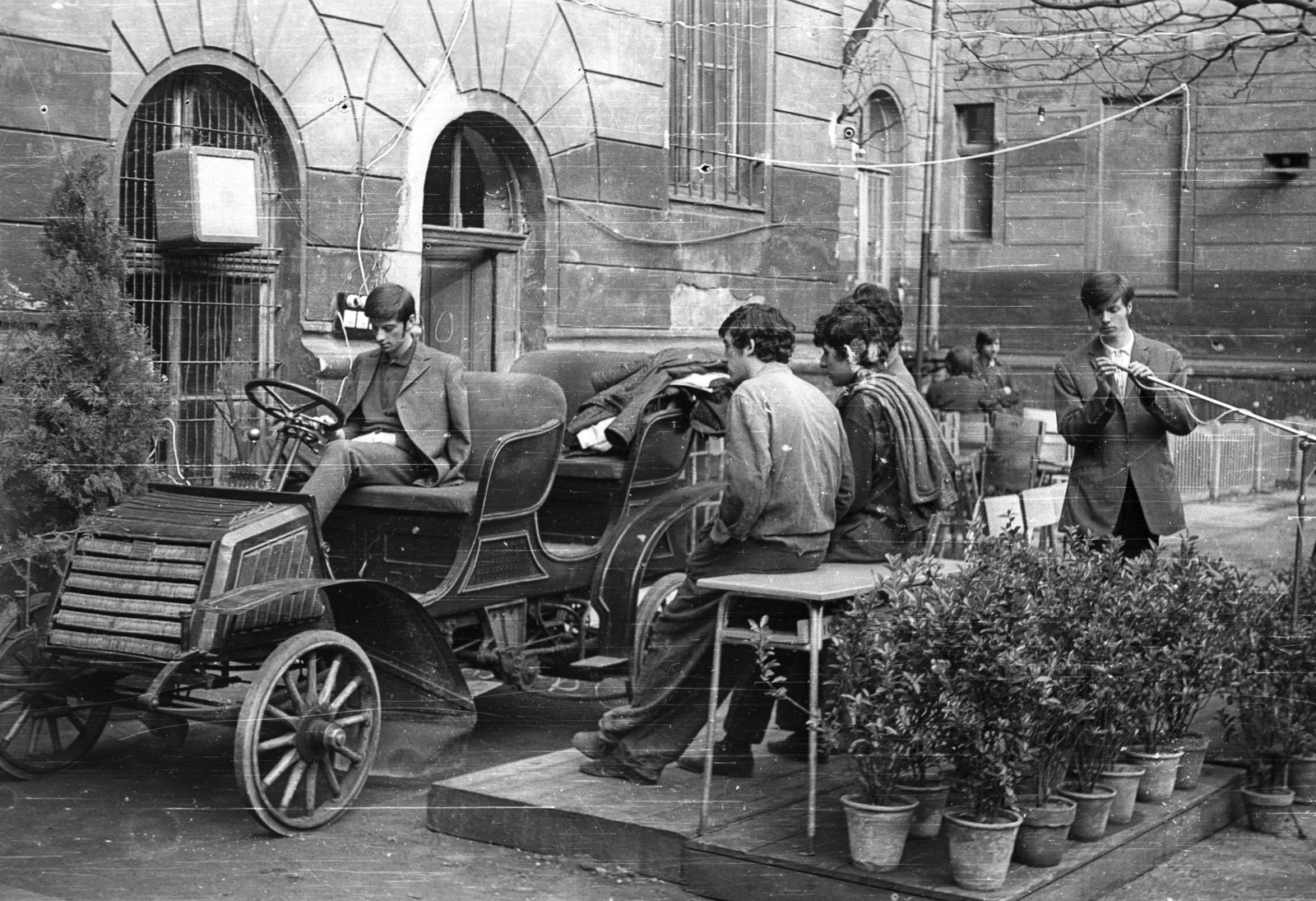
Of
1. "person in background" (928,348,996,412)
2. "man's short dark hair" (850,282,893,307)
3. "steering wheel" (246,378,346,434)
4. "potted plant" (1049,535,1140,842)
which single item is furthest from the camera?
"person in background" (928,348,996,412)

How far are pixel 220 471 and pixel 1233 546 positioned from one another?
5489 millimetres

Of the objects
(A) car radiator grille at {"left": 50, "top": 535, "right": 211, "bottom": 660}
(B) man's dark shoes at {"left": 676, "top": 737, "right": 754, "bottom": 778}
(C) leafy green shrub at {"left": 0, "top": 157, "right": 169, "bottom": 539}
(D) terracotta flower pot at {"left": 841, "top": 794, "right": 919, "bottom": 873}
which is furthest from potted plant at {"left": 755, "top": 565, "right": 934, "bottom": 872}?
(C) leafy green shrub at {"left": 0, "top": 157, "right": 169, "bottom": 539}

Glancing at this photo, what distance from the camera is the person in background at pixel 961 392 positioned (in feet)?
40.4

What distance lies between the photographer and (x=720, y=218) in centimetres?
774

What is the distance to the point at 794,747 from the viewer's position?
17.3 feet

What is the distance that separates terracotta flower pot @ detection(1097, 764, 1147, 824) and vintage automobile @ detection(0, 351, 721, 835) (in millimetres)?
2404

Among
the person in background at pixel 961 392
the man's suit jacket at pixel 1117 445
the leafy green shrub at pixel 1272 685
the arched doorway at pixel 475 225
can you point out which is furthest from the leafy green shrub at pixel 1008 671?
the person in background at pixel 961 392

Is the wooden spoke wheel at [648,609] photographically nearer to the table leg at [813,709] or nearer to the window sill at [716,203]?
the table leg at [813,709]

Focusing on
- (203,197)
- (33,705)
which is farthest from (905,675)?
(203,197)

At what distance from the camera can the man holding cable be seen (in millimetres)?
5461

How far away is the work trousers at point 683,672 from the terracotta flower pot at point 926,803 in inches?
29.7

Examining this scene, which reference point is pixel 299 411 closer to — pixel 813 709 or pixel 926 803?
pixel 813 709

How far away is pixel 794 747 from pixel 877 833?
142cm

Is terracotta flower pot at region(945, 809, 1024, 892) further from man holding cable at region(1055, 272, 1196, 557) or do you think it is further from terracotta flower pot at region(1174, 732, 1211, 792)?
man holding cable at region(1055, 272, 1196, 557)
